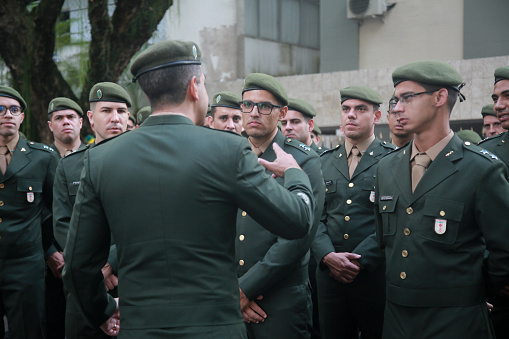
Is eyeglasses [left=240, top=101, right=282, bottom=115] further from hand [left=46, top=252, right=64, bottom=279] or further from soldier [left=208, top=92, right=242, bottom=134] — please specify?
hand [left=46, top=252, right=64, bottom=279]

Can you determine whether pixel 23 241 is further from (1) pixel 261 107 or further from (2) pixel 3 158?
(1) pixel 261 107

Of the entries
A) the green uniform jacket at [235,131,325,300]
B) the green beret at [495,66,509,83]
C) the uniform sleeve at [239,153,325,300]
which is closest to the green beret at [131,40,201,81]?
the green uniform jacket at [235,131,325,300]

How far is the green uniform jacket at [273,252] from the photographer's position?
3465 mm

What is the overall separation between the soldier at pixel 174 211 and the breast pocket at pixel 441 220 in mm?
1068

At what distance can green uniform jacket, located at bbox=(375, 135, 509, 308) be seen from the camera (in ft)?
10.2

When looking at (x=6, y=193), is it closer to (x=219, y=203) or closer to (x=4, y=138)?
(x=4, y=138)

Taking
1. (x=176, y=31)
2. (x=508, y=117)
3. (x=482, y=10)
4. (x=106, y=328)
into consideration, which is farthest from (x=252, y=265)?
(x=176, y=31)

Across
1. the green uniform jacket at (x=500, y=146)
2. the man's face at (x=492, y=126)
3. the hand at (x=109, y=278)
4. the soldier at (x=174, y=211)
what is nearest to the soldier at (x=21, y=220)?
the hand at (x=109, y=278)

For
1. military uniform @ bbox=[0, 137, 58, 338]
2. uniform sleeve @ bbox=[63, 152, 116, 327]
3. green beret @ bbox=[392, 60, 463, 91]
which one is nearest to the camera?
uniform sleeve @ bbox=[63, 152, 116, 327]

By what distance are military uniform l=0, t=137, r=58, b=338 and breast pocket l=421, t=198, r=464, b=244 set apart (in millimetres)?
3360

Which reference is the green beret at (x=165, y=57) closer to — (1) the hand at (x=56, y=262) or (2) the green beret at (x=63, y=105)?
(1) the hand at (x=56, y=262)

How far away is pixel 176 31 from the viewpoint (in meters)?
18.6

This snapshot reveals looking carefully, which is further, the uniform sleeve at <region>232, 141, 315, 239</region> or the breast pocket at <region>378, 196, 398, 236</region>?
the breast pocket at <region>378, 196, 398, 236</region>

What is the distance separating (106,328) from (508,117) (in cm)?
334
